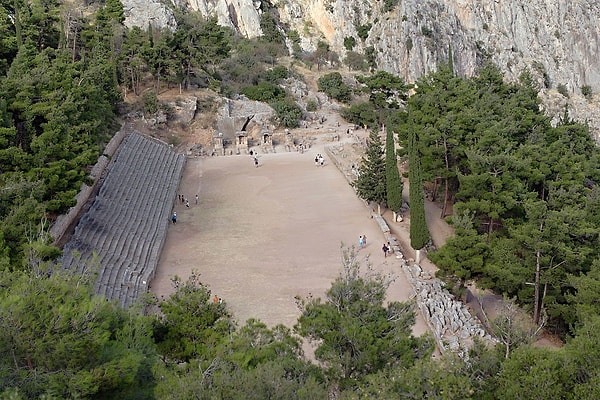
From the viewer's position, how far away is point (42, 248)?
1345 cm

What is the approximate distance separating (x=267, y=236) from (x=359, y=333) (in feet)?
49.6

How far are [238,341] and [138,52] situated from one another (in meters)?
37.3

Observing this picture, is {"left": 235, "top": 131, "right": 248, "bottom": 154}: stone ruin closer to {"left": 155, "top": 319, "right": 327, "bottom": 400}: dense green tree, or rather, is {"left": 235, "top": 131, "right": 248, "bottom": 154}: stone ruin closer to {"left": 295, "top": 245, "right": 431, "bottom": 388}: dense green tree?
{"left": 295, "top": 245, "right": 431, "bottom": 388}: dense green tree

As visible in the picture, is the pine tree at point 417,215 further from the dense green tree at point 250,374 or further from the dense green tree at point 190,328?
the dense green tree at point 250,374

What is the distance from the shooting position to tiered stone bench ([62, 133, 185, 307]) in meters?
19.0

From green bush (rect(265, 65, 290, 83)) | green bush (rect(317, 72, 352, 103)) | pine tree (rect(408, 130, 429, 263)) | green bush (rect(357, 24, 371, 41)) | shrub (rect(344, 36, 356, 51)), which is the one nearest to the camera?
pine tree (rect(408, 130, 429, 263))

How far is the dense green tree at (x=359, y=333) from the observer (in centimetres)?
994

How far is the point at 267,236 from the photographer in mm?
24844

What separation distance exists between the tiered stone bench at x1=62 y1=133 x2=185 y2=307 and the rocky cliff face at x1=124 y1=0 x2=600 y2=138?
137 feet

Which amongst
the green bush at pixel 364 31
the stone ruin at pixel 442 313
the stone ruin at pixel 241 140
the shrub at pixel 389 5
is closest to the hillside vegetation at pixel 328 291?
the stone ruin at pixel 442 313

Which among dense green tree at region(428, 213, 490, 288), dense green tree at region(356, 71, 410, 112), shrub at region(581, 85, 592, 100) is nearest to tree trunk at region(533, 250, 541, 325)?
dense green tree at region(428, 213, 490, 288)

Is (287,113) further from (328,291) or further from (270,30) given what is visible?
(328,291)

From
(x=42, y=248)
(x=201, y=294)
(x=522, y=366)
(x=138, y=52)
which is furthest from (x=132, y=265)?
(x=138, y=52)

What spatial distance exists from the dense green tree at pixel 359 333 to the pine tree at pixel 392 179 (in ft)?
49.4
